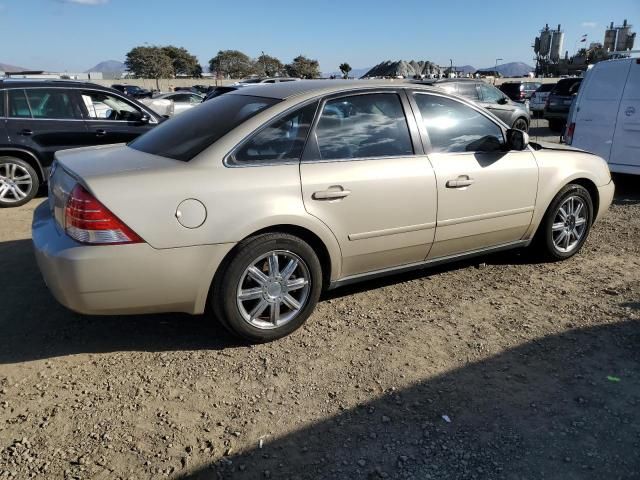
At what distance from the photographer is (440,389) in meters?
3.02

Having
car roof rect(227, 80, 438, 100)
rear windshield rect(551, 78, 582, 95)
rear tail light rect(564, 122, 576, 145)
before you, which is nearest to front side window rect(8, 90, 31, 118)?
car roof rect(227, 80, 438, 100)

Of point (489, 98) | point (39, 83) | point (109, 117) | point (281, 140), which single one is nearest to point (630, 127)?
point (281, 140)

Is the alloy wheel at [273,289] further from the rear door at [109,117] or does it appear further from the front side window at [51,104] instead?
the front side window at [51,104]

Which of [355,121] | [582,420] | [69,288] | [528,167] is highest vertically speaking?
[355,121]

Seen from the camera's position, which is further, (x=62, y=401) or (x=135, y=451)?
(x=62, y=401)

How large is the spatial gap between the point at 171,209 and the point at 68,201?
609 mm

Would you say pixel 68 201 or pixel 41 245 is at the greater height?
pixel 68 201

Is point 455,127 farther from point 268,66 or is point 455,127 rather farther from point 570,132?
point 268,66

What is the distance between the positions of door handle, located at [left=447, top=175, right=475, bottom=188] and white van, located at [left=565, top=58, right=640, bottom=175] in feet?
15.6

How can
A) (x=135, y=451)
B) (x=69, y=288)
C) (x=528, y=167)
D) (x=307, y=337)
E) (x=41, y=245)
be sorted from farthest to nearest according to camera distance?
(x=528, y=167) → (x=307, y=337) → (x=41, y=245) → (x=69, y=288) → (x=135, y=451)

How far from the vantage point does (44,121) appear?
7.39 m

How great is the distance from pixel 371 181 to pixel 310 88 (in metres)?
0.81

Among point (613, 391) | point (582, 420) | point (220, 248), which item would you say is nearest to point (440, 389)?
point (582, 420)

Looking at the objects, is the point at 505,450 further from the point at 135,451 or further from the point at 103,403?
the point at 103,403
